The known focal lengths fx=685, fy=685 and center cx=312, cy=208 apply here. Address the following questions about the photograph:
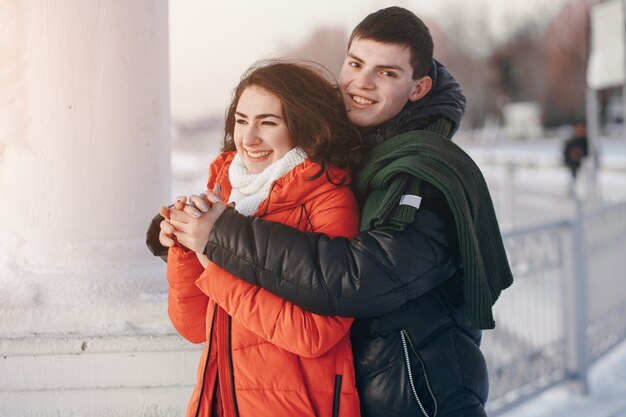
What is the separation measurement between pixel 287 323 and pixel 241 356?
155mm

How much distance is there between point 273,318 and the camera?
1586 millimetres

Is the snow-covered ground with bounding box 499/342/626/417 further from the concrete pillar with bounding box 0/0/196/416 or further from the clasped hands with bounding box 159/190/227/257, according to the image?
the clasped hands with bounding box 159/190/227/257

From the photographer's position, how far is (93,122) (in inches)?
93.6

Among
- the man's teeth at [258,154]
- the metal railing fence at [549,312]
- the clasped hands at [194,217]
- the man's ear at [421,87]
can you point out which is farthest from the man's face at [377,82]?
the metal railing fence at [549,312]

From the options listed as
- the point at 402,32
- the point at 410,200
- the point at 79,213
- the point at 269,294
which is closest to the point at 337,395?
the point at 269,294

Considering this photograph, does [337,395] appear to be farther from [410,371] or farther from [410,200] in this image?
[410,200]

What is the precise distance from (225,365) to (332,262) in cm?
38

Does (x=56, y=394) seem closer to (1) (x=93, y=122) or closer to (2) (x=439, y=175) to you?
(1) (x=93, y=122)

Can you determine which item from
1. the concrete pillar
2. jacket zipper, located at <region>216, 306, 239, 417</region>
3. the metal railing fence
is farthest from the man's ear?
the metal railing fence

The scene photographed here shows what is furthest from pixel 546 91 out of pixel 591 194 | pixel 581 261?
pixel 581 261

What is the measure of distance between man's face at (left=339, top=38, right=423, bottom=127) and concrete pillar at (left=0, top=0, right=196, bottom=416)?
953 millimetres

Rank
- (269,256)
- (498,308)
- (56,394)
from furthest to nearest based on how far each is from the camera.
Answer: (498,308)
(56,394)
(269,256)

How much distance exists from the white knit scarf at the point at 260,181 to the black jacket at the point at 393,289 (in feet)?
0.32

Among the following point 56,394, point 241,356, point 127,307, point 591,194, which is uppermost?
point 241,356
